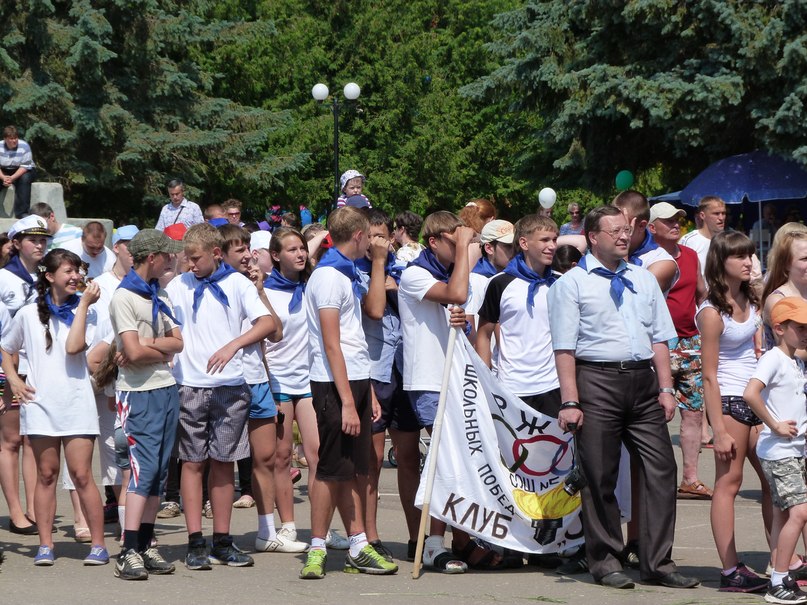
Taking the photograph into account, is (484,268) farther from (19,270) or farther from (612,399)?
(19,270)

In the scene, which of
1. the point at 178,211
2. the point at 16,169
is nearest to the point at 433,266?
the point at 178,211

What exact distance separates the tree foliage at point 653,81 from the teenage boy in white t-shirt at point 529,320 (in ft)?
48.6

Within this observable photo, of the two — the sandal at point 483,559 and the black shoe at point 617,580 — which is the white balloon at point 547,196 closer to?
the sandal at point 483,559

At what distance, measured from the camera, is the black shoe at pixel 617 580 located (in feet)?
21.8

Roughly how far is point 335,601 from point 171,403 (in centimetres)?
154

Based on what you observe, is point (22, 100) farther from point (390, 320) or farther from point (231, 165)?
point (390, 320)

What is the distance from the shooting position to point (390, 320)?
25.1 feet

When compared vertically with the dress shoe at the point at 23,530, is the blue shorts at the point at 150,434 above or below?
above

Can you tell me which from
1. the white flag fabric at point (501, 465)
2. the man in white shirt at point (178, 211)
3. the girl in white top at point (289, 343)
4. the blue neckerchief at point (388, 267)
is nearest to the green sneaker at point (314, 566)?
the white flag fabric at point (501, 465)

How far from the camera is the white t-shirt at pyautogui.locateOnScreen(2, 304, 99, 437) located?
742 cm

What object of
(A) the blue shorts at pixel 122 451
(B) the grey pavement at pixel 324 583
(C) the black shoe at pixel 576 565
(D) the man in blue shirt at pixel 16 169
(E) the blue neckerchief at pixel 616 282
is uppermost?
(D) the man in blue shirt at pixel 16 169

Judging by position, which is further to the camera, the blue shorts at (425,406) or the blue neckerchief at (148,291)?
the blue shorts at (425,406)

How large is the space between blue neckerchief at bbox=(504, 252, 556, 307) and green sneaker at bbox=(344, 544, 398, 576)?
1.70 metres

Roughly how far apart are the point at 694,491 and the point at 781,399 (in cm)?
327
